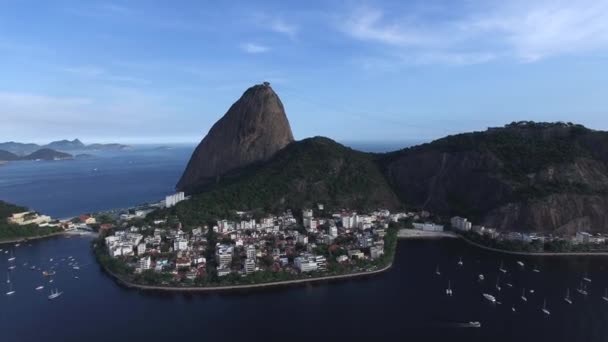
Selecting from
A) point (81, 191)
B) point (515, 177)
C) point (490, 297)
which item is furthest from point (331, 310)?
point (81, 191)

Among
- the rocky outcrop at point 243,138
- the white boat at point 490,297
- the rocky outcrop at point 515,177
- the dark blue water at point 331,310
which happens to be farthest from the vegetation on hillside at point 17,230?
the white boat at point 490,297

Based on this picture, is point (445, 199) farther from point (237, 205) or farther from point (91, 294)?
point (91, 294)

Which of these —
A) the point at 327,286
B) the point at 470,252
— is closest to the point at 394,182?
the point at 470,252

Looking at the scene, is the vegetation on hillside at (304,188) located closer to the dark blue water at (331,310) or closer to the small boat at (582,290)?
the dark blue water at (331,310)

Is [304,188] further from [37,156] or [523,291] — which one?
[37,156]

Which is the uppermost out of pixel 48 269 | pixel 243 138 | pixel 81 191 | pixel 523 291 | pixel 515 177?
pixel 243 138

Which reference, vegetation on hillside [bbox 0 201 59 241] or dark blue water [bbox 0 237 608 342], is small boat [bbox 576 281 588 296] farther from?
vegetation on hillside [bbox 0 201 59 241]
